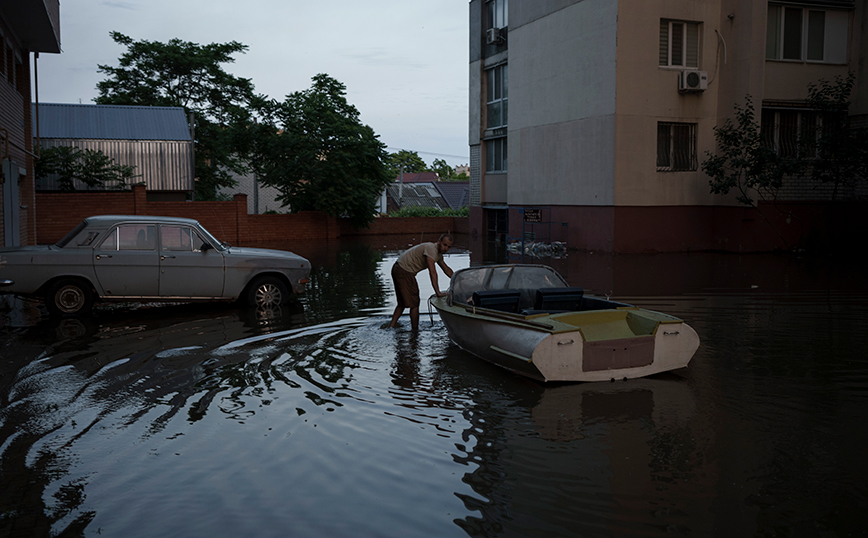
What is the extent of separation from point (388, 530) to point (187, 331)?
6779 millimetres

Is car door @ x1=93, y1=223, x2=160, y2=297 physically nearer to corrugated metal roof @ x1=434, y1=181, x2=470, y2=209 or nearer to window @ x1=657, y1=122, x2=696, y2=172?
window @ x1=657, y1=122, x2=696, y2=172

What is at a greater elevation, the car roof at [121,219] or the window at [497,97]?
the window at [497,97]

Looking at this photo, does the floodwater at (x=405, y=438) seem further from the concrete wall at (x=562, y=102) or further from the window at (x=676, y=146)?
Answer: the concrete wall at (x=562, y=102)

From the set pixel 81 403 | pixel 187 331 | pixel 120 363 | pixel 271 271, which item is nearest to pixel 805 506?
pixel 81 403

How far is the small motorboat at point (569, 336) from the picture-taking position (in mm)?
6914

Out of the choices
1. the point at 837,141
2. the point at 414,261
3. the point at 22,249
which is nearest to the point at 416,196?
the point at 837,141

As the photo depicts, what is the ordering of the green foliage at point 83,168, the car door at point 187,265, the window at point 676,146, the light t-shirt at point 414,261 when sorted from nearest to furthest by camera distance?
the light t-shirt at point 414,261 < the car door at point 187,265 < the window at point 676,146 < the green foliage at point 83,168

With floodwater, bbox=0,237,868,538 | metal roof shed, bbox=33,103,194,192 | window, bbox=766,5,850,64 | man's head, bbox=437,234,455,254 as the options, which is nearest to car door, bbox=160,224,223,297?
floodwater, bbox=0,237,868,538

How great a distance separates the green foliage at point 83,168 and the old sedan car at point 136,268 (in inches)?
858

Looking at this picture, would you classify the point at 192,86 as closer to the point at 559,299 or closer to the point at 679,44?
the point at 679,44

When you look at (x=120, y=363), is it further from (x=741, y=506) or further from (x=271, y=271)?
(x=741, y=506)

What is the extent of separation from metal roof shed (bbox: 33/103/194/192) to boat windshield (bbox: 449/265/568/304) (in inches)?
Answer: 1091

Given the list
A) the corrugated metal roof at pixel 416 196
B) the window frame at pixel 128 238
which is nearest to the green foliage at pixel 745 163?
the window frame at pixel 128 238

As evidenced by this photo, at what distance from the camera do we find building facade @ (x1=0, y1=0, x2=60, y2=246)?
15.5m
